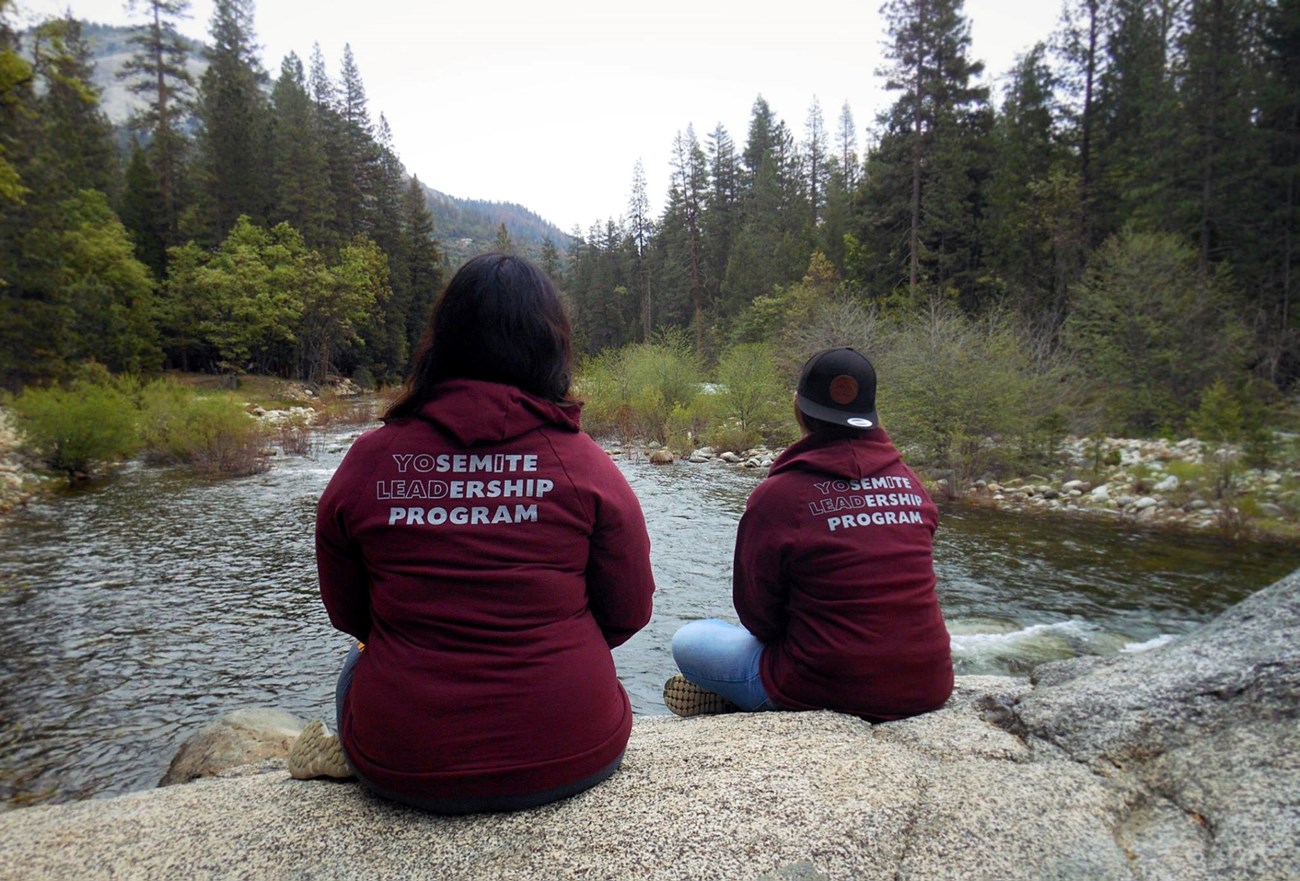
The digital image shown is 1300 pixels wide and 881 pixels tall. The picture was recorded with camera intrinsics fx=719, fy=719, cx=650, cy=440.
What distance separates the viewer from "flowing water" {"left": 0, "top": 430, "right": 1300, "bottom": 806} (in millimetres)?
4551

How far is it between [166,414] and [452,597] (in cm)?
1623

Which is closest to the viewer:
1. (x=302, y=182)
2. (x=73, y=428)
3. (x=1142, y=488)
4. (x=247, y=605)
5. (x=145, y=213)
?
(x=247, y=605)

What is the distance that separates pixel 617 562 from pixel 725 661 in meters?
1.20

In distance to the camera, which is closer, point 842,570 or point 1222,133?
point 842,570

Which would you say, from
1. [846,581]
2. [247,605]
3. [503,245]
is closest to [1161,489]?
[846,581]

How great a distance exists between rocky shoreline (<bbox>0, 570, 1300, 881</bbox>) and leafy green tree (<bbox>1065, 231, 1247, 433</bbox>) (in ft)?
51.0

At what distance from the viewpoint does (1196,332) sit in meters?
16.3

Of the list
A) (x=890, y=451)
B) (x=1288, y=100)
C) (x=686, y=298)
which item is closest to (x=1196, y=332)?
(x=1288, y=100)

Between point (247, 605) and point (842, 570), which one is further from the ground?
point (842, 570)

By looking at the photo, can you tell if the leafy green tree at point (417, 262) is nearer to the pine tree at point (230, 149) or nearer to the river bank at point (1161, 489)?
the pine tree at point (230, 149)

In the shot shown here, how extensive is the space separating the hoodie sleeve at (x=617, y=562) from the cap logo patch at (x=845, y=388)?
1052mm

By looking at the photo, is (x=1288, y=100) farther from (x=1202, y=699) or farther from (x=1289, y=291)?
(x=1202, y=699)

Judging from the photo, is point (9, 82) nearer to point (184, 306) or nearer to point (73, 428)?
point (73, 428)

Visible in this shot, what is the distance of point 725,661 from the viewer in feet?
9.57
